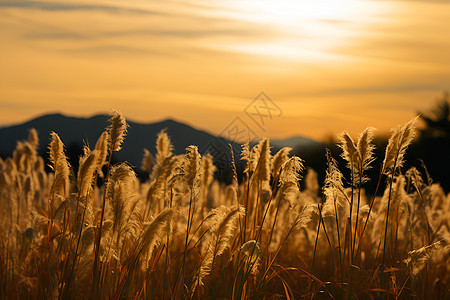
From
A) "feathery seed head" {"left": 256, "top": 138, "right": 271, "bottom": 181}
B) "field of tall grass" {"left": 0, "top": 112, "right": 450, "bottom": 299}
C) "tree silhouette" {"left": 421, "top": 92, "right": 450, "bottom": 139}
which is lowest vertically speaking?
"field of tall grass" {"left": 0, "top": 112, "right": 450, "bottom": 299}

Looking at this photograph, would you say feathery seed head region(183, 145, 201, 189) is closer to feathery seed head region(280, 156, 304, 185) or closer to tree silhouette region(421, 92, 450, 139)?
feathery seed head region(280, 156, 304, 185)

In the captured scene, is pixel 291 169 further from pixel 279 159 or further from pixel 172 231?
pixel 172 231

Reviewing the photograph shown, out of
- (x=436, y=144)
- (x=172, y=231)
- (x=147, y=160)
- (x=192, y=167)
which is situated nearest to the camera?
(x=192, y=167)

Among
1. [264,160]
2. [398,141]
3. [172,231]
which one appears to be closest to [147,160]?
[172,231]

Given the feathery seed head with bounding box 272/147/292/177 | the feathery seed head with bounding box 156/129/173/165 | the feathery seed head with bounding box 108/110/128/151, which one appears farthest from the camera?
the feathery seed head with bounding box 156/129/173/165

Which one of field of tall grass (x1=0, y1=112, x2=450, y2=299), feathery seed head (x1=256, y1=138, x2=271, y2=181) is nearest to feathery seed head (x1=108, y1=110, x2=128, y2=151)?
field of tall grass (x1=0, y1=112, x2=450, y2=299)

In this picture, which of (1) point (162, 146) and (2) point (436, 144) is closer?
(1) point (162, 146)

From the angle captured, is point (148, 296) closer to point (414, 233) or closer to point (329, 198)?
point (329, 198)

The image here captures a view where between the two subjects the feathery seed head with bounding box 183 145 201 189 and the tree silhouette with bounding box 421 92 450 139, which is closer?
the feathery seed head with bounding box 183 145 201 189

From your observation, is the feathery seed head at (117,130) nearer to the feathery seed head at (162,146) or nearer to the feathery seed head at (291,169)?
the feathery seed head at (291,169)

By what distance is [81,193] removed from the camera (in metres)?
3.25

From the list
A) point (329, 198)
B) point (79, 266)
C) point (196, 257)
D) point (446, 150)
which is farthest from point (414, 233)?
point (446, 150)

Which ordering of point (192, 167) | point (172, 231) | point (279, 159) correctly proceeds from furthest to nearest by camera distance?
point (172, 231) → point (279, 159) → point (192, 167)

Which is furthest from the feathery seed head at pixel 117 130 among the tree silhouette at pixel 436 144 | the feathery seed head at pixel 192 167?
the tree silhouette at pixel 436 144
